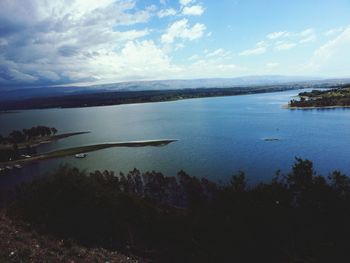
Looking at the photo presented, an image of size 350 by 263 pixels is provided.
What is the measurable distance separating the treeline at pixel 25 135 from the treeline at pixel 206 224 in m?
72.2

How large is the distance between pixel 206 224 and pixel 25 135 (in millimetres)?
82632

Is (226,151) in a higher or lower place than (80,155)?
higher

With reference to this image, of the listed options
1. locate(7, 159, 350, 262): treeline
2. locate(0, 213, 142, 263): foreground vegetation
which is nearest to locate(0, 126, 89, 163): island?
locate(7, 159, 350, 262): treeline

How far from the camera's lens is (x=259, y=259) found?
13414 millimetres

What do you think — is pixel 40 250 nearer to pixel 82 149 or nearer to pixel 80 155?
pixel 80 155

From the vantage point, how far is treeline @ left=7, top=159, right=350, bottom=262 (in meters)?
13.3

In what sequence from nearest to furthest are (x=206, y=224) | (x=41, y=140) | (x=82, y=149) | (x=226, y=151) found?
1. (x=206, y=224)
2. (x=226, y=151)
3. (x=82, y=149)
4. (x=41, y=140)

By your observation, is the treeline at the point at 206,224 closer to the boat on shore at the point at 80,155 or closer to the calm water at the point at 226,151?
the calm water at the point at 226,151

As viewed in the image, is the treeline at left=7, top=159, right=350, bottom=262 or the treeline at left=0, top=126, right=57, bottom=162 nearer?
Answer: the treeline at left=7, top=159, right=350, bottom=262

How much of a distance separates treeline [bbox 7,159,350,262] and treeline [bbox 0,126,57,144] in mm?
72246

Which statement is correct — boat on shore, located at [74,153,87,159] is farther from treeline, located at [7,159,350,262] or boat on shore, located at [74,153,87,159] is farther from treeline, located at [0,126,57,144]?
treeline, located at [7,159,350,262]

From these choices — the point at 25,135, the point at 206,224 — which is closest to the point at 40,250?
the point at 206,224

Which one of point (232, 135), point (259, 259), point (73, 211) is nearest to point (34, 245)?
point (73, 211)

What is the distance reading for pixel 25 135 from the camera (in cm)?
8550
